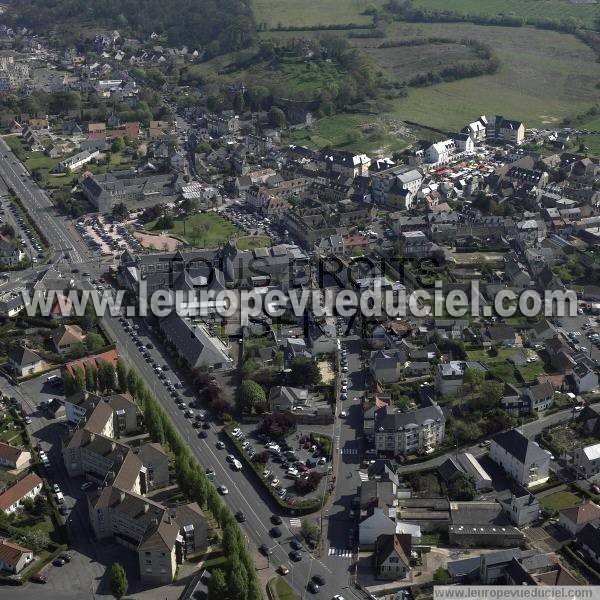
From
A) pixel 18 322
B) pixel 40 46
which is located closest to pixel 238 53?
pixel 40 46

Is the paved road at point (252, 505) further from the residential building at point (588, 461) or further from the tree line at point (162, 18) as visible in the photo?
the tree line at point (162, 18)

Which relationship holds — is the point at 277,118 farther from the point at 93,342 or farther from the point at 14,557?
the point at 14,557

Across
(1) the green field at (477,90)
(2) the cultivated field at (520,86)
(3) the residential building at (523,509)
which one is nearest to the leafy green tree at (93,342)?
(3) the residential building at (523,509)

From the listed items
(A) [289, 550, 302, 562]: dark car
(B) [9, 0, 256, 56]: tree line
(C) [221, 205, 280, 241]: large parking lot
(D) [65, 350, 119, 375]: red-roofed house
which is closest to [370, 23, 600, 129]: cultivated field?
(B) [9, 0, 256, 56]: tree line

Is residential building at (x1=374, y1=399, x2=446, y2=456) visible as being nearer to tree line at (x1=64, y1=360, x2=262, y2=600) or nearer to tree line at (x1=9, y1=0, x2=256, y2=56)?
tree line at (x1=64, y1=360, x2=262, y2=600)

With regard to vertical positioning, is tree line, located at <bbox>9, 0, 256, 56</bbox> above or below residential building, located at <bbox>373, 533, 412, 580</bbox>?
above

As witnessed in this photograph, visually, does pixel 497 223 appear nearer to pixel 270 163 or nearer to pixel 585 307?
pixel 585 307

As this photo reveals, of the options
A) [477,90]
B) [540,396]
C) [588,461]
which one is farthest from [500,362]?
[477,90]
